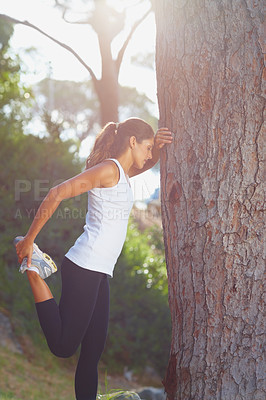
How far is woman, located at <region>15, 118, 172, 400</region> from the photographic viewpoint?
2920mm

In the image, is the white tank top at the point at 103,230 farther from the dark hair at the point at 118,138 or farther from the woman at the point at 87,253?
the dark hair at the point at 118,138

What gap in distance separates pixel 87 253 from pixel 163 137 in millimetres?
838

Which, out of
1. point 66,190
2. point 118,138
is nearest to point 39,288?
point 66,190

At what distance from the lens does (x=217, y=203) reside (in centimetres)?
272

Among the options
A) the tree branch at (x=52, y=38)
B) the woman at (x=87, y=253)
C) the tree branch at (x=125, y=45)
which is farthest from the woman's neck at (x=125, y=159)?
the tree branch at (x=125, y=45)

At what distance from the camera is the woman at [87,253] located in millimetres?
2920

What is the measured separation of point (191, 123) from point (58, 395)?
16.0ft

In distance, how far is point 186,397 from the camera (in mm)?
2766

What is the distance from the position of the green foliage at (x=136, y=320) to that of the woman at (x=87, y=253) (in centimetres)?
436

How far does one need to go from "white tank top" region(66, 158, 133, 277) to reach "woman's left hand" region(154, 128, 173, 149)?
28 centimetres

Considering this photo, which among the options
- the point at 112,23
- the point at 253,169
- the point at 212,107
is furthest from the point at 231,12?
the point at 112,23

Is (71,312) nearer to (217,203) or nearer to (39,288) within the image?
(39,288)

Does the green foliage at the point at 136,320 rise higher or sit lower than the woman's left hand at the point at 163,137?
lower

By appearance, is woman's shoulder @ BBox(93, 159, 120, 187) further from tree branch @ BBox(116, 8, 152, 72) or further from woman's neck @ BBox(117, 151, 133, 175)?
tree branch @ BBox(116, 8, 152, 72)
